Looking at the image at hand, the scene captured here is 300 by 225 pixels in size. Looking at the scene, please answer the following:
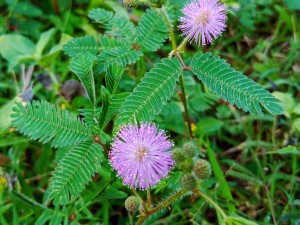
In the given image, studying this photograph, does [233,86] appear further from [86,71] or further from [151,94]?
[86,71]

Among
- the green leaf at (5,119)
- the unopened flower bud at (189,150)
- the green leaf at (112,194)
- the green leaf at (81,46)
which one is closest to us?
the unopened flower bud at (189,150)

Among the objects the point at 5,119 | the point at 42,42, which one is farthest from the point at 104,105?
the point at 42,42

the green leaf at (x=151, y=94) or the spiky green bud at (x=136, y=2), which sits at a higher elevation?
the spiky green bud at (x=136, y=2)

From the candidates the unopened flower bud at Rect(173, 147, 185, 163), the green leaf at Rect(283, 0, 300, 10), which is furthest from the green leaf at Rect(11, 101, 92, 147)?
the green leaf at Rect(283, 0, 300, 10)

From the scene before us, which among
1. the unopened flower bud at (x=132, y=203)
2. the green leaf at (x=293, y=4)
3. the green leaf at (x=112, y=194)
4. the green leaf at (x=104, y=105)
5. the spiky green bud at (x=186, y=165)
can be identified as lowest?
the unopened flower bud at (x=132, y=203)

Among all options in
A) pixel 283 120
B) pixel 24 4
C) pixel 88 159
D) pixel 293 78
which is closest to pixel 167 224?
pixel 88 159

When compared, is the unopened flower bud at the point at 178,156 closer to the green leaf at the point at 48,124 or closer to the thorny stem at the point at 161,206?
the thorny stem at the point at 161,206

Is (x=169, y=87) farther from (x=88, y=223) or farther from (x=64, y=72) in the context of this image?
(x=64, y=72)

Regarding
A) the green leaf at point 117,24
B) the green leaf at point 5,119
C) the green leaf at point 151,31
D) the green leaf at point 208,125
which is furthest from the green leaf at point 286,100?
the green leaf at point 5,119
